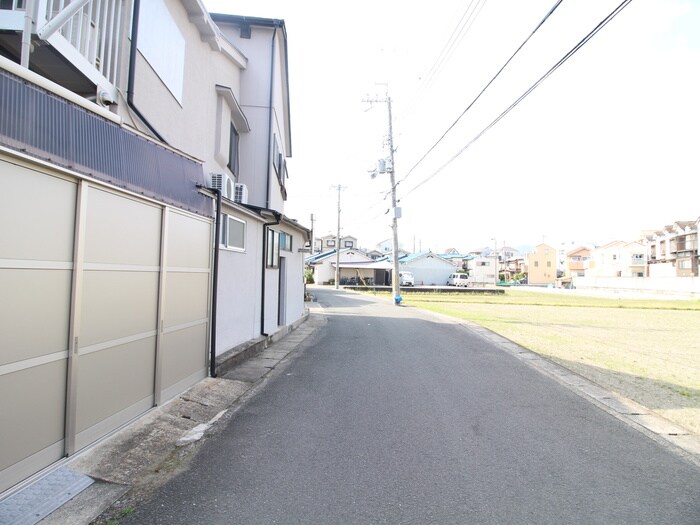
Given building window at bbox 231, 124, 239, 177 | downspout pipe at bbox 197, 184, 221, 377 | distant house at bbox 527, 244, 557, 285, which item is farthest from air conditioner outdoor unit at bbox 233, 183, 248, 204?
distant house at bbox 527, 244, 557, 285

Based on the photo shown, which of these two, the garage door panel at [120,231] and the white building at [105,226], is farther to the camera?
the garage door panel at [120,231]

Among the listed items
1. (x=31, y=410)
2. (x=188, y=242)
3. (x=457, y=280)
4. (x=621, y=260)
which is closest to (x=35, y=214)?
(x=31, y=410)

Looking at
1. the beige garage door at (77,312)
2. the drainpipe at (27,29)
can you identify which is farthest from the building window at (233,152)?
the drainpipe at (27,29)

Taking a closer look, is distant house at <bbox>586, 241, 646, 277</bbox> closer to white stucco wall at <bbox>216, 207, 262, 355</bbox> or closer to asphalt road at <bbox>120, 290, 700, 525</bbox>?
white stucco wall at <bbox>216, 207, 262, 355</bbox>

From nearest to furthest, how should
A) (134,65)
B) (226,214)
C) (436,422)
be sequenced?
(436,422) < (134,65) < (226,214)

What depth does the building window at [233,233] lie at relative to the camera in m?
7.62

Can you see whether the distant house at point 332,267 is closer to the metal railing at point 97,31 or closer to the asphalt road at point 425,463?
the asphalt road at point 425,463

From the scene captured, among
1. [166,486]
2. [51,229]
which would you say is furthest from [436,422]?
[51,229]

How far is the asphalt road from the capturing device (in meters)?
3.17

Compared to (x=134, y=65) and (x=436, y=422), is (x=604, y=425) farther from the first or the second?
(x=134, y=65)

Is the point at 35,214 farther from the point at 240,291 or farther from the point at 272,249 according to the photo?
the point at 272,249

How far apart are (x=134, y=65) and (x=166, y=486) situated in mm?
5035

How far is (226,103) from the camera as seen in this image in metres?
9.88

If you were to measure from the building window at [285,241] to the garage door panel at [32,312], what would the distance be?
30.8 feet
